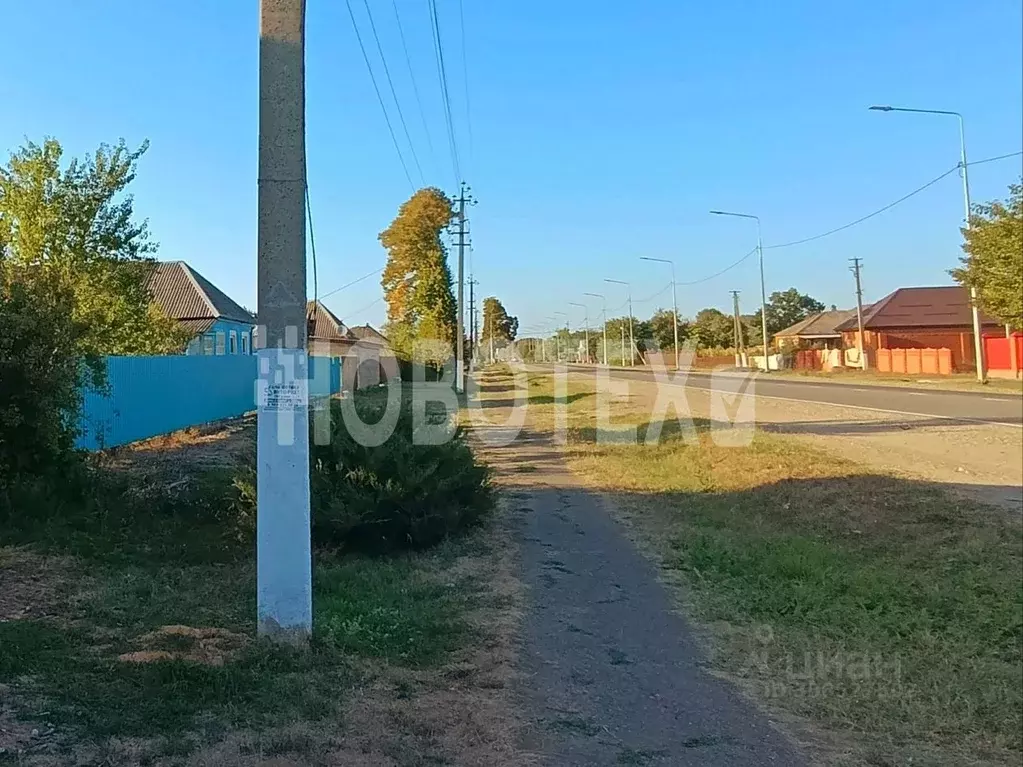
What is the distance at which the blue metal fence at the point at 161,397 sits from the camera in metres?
13.5

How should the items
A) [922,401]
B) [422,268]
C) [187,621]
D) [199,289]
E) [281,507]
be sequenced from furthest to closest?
[422,268] < [199,289] < [922,401] < [187,621] < [281,507]

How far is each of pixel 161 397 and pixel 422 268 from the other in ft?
96.8

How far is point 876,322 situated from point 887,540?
5842cm

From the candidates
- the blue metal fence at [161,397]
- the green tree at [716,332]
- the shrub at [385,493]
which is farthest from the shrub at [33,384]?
the green tree at [716,332]

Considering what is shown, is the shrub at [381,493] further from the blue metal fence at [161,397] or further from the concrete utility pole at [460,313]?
the concrete utility pole at [460,313]

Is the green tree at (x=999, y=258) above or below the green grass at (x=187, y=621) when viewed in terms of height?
above

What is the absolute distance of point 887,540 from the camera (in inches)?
321

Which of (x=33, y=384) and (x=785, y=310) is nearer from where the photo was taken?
(x=33, y=384)

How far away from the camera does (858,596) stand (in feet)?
20.9

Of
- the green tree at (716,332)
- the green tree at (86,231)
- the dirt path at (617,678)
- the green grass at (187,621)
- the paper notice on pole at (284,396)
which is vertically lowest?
the dirt path at (617,678)

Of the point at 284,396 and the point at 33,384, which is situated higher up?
the point at 33,384

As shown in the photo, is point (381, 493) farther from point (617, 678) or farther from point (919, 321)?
point (919, 321)

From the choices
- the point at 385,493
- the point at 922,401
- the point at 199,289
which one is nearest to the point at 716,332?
the point at 199,289

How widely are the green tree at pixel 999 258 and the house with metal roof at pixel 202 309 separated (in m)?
31.3
